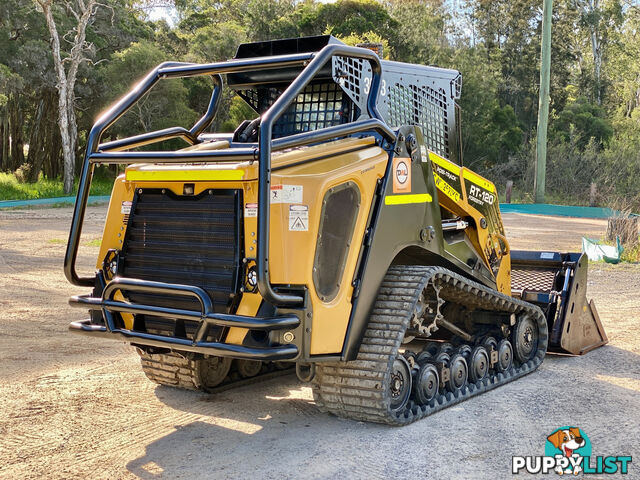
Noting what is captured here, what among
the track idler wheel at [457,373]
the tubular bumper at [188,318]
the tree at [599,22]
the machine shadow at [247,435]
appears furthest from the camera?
the tree at [599,22]

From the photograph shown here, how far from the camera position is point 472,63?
142 feet

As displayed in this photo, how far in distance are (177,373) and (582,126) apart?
39.6 m

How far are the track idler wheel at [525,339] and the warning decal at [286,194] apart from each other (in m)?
3.20

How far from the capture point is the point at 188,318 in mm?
4559

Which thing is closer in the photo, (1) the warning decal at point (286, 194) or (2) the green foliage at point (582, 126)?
(1) the warning decal at point (286, 194)

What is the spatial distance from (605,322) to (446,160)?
427cm

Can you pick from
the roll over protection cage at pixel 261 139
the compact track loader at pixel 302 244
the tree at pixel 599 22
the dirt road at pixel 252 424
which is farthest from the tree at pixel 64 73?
the tree at pixel 599 22

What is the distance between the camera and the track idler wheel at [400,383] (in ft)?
17.3

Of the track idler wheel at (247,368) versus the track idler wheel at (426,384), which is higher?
the track idler wheel at (426,384)

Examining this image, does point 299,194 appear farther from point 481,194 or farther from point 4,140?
point 4,140

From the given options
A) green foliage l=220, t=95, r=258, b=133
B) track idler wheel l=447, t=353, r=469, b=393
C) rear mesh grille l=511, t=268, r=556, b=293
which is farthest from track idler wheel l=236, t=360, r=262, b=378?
green foliage l=220, t=95, r=258, b=133

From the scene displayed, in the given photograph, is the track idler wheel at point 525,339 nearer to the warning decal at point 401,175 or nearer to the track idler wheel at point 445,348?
the track idler wheel at point 445,348

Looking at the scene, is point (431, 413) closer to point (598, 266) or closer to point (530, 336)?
point (530, 336)

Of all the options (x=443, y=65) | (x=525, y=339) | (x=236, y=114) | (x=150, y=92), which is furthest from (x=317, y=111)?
(x=443, y=65)
